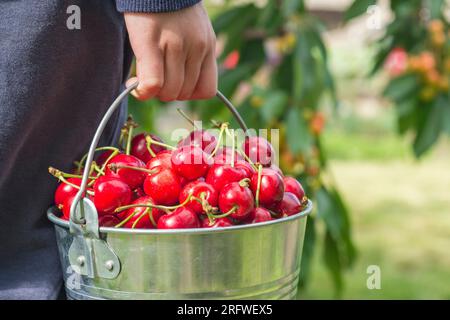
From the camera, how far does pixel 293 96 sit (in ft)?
6.84

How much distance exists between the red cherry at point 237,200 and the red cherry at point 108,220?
16 centimetres

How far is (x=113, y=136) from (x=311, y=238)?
3.18 feet

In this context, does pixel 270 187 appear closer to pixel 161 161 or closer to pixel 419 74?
pixel 161 161

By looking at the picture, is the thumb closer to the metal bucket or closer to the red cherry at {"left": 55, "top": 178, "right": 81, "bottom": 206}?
the metal bucket

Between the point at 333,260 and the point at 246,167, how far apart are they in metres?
1.13

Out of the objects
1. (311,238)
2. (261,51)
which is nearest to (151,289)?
(311,238)

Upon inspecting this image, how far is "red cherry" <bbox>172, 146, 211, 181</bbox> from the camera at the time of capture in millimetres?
1034

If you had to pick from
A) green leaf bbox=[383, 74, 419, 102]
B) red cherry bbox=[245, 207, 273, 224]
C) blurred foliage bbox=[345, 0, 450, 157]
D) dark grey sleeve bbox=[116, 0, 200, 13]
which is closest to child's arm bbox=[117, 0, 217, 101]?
dark grey sleeve bbox=[116, 0, 200, 13]

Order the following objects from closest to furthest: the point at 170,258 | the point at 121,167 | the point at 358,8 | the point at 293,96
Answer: the point at 170,258 < the point at 121,167 < the point at 358,8 < the point at 293,96

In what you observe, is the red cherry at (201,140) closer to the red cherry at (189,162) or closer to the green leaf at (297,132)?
the red cherry at (189,162)

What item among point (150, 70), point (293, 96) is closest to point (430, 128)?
point (293, 96)

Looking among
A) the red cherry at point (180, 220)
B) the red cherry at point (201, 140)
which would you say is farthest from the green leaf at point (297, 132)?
the red cherry at point (180, 220)

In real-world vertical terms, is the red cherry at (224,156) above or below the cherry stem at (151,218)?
above

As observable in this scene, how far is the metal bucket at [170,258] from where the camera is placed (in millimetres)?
937
